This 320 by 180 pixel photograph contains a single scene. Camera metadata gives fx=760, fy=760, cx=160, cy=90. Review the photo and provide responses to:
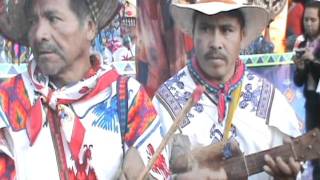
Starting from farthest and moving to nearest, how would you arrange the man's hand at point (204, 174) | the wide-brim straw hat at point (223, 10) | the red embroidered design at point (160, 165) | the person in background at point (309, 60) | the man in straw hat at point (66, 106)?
the person in background at point (309, 60) < the wide-brim straw hat at point (223, 10) < the man's hand at point (204, 174) < the red embroidered design at point (160, 165) < the man in straw hat at point (66, 106)

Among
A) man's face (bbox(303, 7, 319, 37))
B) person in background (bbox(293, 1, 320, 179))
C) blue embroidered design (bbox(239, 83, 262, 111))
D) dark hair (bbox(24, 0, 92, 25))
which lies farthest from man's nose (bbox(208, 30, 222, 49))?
man's face (bbox(303, 7, 319, 37))

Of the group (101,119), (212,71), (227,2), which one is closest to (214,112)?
(212,71)

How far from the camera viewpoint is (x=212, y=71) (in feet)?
9.28

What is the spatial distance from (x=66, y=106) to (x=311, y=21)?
2767 mm

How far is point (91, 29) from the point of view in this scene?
8.01 ft

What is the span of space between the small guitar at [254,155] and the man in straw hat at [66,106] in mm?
297

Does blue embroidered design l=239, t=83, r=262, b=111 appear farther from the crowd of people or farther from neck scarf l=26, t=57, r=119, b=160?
neck scarf l=26, t=57, r=119, b=160

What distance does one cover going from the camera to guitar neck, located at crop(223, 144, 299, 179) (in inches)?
105

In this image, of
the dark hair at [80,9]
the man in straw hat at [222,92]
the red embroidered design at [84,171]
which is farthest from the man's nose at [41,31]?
the man in straw hat at [222,92]

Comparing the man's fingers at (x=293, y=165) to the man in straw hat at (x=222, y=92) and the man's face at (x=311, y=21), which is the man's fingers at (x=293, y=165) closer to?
the man in straw hat at (x=222, y=92)

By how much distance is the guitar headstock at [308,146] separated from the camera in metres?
2.69

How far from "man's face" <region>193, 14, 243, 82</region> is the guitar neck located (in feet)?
1.07

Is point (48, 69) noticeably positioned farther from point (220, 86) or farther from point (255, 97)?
point (255, 97)

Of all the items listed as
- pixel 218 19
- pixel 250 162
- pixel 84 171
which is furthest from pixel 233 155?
pixel 84 171
